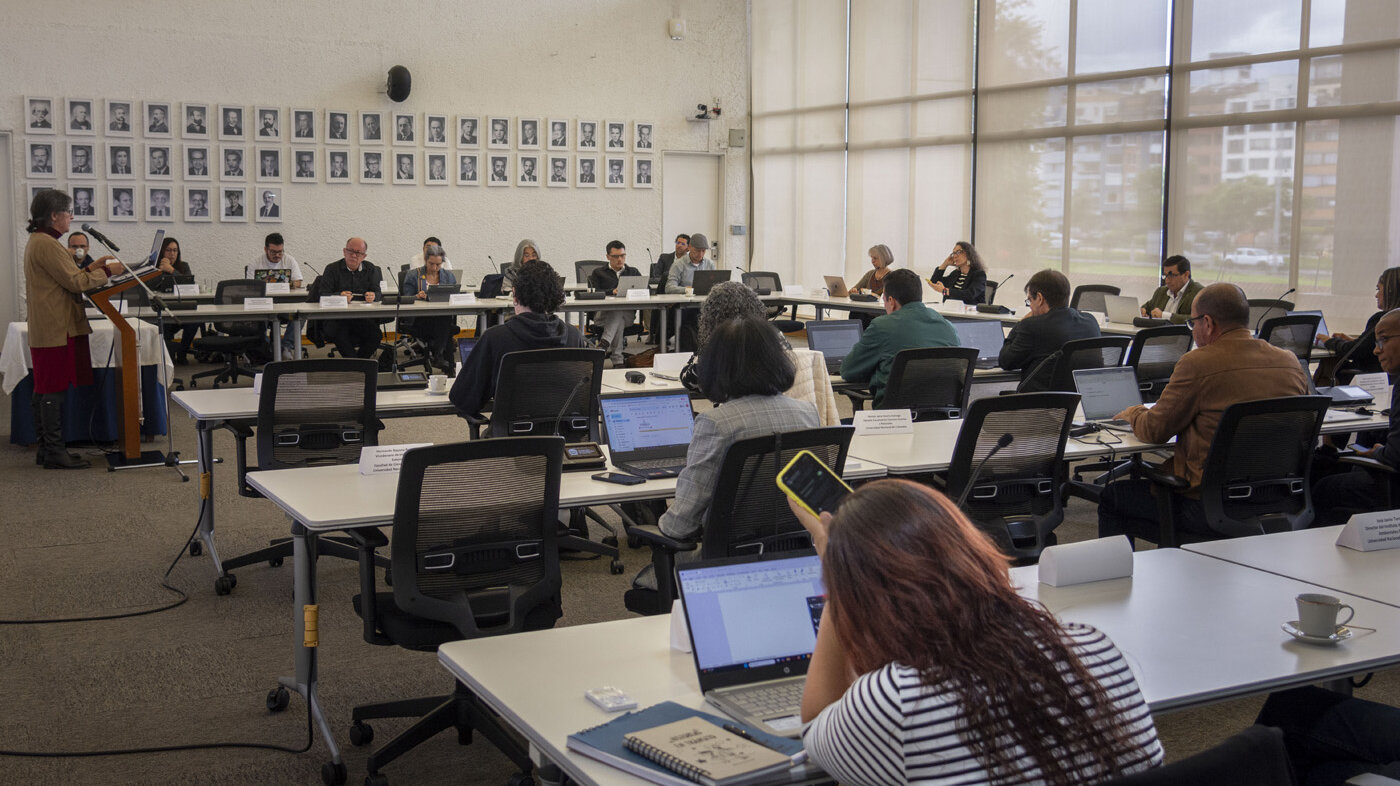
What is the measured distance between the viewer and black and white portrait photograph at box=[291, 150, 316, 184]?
13133 mm

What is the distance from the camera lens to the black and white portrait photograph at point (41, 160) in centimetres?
1195

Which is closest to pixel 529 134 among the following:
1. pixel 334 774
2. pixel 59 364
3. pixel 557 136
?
pixel 557 136

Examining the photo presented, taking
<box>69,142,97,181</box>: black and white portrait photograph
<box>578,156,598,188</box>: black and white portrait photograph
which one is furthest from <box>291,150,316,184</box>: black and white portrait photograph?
<box>578,156,598,188</box>: black and white portrait photograph

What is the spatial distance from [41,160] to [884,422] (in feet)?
34.7

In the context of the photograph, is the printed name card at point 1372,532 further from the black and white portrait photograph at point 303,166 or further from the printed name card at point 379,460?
Answer: the black and white portrait photograph at point 303,166

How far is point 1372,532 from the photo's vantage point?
2988 millimetres

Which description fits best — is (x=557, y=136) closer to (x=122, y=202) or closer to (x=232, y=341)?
(x=122, y=202)

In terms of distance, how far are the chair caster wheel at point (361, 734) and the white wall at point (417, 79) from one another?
10.5m

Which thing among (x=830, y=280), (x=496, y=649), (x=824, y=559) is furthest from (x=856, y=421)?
(x=830, y=280)

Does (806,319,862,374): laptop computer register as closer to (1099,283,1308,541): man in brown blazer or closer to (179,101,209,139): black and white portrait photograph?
(1099,283,1308,541): man in brown blazer

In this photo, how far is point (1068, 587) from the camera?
8.63 feet

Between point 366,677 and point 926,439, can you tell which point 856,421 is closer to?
point 926,439

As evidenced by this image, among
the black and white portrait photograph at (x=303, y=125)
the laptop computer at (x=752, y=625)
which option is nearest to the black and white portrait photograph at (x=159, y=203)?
the black and white portrait photograph at (x=303, y=125)

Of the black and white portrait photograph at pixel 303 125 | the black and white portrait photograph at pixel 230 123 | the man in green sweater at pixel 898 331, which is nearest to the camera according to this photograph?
the man in green sweater at pixel 898 331
